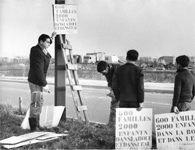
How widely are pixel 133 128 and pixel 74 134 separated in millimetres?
1278

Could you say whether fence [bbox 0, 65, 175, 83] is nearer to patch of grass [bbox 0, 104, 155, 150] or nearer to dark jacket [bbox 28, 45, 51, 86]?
patch of grass [bbox 0, 104, 155, 150]

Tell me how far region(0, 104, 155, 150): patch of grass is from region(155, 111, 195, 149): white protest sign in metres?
0.80

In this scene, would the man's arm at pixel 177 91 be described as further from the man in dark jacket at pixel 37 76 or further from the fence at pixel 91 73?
the man in dark jacket at pixel 37 76

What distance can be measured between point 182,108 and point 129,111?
81 cm

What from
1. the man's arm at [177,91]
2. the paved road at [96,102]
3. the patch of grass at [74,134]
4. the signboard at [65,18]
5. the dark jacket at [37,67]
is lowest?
the patch of grass at [74,134]

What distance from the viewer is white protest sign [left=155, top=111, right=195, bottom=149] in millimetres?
4484

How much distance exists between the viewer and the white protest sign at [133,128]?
4.49 meters

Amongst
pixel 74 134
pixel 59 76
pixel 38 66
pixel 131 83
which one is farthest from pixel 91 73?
pixel 131 83

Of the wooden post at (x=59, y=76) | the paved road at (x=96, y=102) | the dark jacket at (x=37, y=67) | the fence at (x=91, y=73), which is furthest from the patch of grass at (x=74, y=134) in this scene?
the fence at (x=91, y=73)

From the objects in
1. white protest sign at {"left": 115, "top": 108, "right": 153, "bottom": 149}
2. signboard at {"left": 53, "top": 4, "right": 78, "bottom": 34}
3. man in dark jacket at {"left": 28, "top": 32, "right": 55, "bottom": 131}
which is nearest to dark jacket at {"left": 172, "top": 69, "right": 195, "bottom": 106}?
white protest sign at {"left": 115, "top": 108, "right": 153, "bottom": 149}

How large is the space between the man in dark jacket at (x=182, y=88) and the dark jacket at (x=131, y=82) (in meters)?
0.50

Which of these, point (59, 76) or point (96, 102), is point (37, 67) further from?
point (96, 102)

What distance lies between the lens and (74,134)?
541 cm

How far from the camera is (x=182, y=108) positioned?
4.65m
